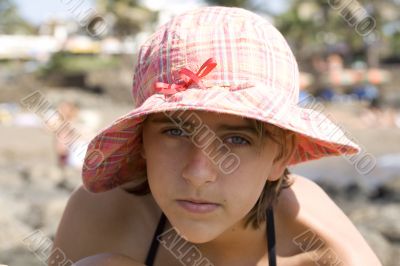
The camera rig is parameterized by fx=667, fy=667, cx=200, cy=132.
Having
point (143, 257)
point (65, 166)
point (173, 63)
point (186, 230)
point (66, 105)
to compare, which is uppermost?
point (173, 63)

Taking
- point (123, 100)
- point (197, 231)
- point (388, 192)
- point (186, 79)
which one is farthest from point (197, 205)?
point (123, 100)

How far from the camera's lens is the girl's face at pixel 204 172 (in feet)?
4.96

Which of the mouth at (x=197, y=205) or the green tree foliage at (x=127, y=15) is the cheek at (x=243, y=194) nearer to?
the mouth at (x=197, y=205)

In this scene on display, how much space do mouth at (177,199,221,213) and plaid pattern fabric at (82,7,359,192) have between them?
0.21 m

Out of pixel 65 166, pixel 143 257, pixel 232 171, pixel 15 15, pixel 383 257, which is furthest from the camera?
pixel 15 15

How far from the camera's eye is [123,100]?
25.2 metres

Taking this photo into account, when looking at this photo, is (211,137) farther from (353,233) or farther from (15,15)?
(15,15)

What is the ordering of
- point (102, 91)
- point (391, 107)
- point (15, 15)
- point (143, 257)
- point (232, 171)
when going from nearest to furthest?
1. point (232, 171)
2. point (143, 257)
3. point (391, 107)
4. point (102, 91)
5. point (15, 15)

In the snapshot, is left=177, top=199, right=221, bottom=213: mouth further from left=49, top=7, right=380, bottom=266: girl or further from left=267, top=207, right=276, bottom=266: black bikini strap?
left=267, top=207, right=276, bottom=266: black bikini strap

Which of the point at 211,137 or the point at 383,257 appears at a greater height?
the point at 211,137

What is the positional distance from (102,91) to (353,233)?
25.0 metres

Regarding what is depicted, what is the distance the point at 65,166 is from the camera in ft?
27.9

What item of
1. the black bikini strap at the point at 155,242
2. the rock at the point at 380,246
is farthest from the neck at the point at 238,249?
the rock at the point at 380,246

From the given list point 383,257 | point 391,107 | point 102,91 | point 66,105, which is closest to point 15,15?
point 102,91
